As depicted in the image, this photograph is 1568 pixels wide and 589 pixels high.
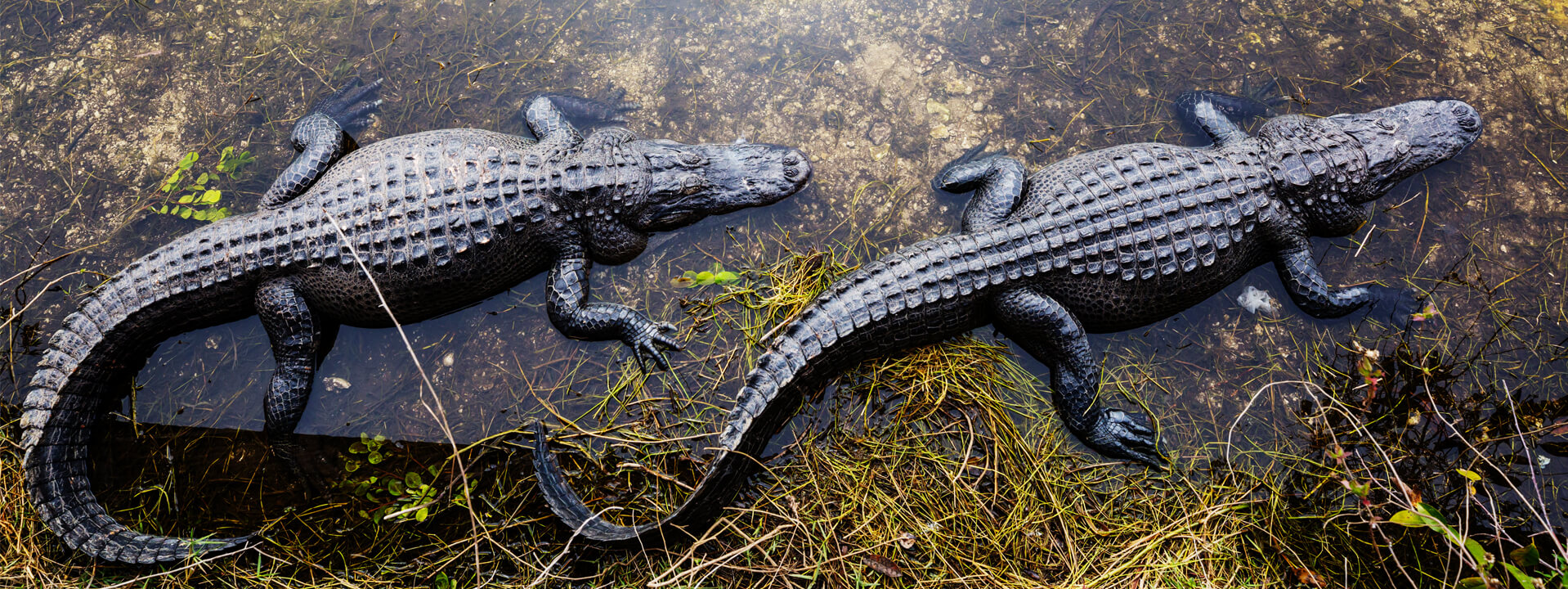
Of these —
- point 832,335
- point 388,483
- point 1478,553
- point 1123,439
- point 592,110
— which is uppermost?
point 592,110

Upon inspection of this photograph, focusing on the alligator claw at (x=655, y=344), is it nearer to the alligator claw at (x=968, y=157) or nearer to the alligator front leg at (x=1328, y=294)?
the alligator claw at (x=968, y=157)

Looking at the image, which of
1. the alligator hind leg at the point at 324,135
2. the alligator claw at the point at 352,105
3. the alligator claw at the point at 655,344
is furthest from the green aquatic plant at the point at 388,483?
the alligator claw at the point at 352,105

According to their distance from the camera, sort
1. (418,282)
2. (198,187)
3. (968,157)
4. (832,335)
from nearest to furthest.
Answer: (832,335)
(418,282)
(198,187)
(968,157)

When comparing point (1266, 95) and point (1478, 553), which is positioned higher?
point (1266, 95)

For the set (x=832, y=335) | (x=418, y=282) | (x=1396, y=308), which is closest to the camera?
(x=832, y=335)

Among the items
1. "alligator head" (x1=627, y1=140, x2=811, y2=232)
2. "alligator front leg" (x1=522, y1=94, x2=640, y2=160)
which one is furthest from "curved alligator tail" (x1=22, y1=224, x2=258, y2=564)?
"alligator head" (x1=627, y1=140, x2=811, y2=232)

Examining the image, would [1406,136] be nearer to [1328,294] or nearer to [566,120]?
[1328,294]

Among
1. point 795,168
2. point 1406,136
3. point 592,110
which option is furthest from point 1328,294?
point 592,110

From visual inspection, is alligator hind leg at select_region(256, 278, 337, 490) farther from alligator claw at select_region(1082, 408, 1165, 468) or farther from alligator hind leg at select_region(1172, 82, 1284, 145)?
alligator hind leg at select_region(1172, 82, 1284, 145)

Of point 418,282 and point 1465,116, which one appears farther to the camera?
point 1465,116
